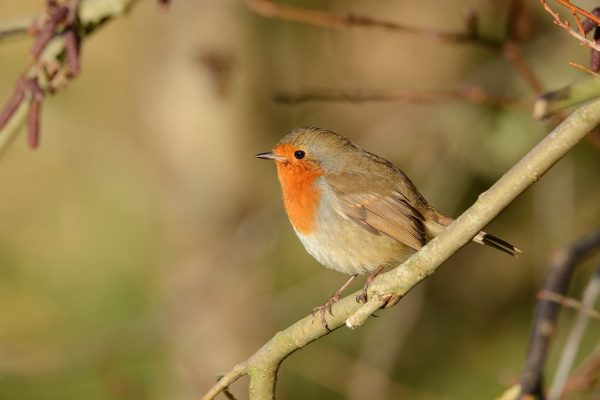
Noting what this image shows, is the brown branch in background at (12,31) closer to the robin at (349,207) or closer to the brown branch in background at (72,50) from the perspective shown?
the brown branch in background at (72,50)

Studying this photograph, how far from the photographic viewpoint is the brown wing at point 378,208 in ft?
10.9

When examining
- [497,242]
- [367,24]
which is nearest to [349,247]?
[497,242]

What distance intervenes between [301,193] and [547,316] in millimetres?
1028

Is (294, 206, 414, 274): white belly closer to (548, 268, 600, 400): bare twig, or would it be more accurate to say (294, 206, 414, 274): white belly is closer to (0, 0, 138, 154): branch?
(548, 268, 600, 400): bare twig

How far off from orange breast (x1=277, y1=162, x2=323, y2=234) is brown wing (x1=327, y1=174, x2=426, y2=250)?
0.26 feet

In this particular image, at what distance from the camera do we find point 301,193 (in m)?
3.38

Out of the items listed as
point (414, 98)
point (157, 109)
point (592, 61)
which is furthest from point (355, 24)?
point (157, 109)

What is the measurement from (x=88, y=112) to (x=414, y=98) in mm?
5985

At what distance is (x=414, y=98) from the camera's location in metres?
3.73

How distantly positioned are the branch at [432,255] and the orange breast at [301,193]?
0.95 metres

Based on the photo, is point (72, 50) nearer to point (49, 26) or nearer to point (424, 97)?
point (49, 26)

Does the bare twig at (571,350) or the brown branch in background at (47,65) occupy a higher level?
the brown branch in background at (47,65)

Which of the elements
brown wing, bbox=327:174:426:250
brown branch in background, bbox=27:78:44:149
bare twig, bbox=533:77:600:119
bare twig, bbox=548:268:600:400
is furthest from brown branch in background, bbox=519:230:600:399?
brown branch in background, bbox=27:78:44:149

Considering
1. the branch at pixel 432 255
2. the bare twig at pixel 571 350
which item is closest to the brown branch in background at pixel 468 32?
the bare twig at pixel 571 350
